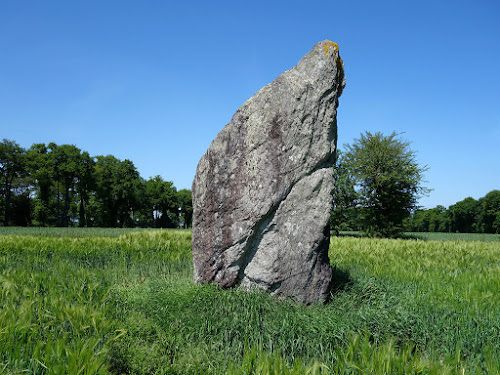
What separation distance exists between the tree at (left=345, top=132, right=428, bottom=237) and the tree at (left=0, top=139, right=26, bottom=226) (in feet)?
141

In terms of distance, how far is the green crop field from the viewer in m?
3.08

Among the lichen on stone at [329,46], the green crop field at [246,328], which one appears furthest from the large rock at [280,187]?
the green crop field at [246,328]

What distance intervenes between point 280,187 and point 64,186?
53.3 m

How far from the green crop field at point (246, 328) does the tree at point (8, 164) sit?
4723 cm

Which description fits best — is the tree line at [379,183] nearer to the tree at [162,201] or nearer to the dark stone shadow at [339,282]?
the dark stone shadow at [339,282]

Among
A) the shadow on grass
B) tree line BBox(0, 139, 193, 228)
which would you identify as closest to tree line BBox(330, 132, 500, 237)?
the shadow on grass

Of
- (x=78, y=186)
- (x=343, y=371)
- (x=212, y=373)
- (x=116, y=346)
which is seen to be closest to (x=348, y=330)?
(x=343, y=371)

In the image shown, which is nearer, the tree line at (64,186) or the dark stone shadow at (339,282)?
the dark stone shadow at (339,282)

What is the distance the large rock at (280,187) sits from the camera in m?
5.42

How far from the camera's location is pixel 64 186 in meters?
50.8

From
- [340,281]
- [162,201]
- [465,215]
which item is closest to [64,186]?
[162,201]

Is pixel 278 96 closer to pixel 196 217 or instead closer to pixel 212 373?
pixel 196 217

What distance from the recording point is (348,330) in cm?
418

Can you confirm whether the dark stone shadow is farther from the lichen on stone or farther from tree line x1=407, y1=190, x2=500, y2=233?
tree line x1=407, y1=190, x2=500, y2=233
